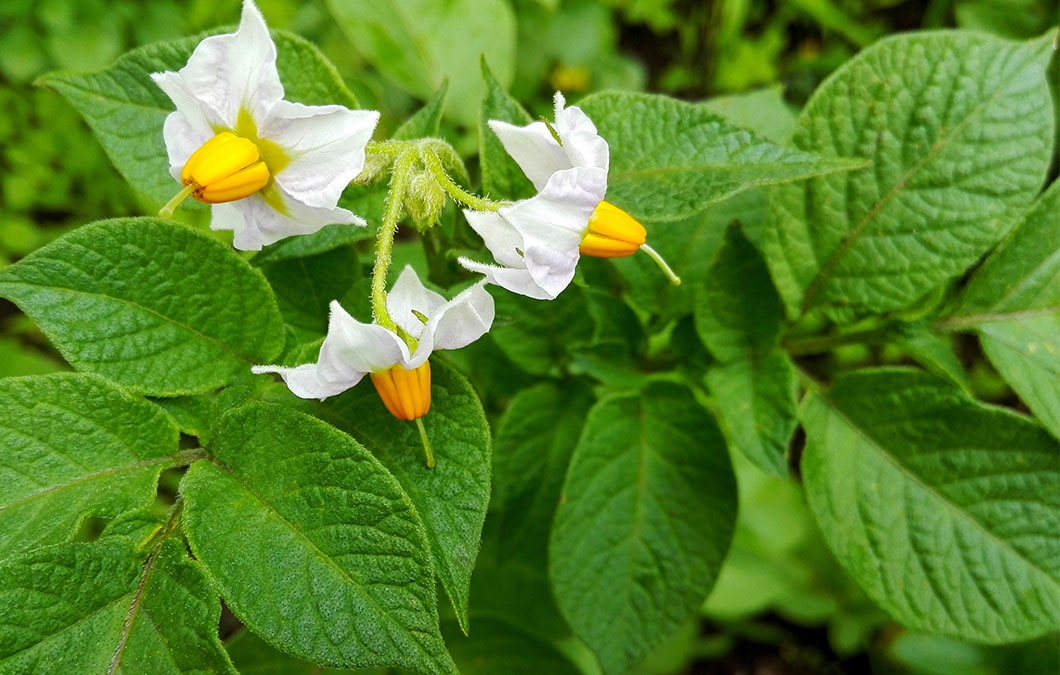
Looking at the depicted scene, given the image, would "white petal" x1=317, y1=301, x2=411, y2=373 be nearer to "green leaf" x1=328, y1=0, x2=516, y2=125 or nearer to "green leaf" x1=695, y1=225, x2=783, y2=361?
"green leaf" x1=695, y1=225, x2=783, y2=361

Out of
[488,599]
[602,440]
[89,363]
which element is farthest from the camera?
[488,599]

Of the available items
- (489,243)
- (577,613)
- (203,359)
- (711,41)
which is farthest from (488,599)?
(711,41)

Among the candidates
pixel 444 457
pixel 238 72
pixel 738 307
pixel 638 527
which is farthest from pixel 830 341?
pixel 238 72

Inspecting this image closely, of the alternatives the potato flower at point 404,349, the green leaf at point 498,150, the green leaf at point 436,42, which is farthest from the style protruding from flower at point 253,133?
the green leaf at point 436,42

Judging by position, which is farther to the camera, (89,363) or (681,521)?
(681,521)

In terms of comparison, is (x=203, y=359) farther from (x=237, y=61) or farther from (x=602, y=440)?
(x=602, y=440)

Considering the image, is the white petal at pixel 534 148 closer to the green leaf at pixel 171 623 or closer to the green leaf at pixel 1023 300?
the green leaf at pixel 171 623

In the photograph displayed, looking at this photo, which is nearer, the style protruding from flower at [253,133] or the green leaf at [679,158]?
the style protruding from flower at [253,133]
